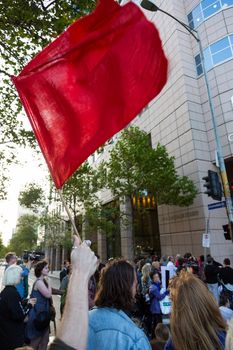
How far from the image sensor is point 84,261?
4.37 ft

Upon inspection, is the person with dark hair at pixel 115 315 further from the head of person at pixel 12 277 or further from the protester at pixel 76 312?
the head of person at pixel 12 277

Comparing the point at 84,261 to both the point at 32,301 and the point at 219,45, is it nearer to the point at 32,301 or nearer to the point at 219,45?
the point at 32,301

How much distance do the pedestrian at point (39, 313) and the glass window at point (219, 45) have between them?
20.1m

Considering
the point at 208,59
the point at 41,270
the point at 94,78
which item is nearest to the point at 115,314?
the point at 94,78

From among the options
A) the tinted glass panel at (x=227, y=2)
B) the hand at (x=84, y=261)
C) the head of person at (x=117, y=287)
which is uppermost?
the tinted glass panel at (x=227, y=2)

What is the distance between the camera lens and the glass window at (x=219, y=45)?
19.7 meters

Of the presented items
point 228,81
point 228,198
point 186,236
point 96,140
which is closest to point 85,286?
point 96,140

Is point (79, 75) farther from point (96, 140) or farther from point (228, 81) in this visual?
point (228, 81)

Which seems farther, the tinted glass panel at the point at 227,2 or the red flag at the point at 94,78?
the tinted glass panel at the point at 227,2

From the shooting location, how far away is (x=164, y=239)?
21.5 meters

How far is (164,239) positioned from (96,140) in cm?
1985

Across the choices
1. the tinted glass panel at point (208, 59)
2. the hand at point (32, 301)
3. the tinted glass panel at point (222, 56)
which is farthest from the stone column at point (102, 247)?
the hand at point (32, 301)

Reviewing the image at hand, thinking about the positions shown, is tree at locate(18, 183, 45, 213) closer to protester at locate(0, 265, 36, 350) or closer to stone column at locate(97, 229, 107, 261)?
stone column at locate(97, 229, 107, 261)

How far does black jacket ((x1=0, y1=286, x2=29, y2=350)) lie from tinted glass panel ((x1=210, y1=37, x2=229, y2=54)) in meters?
21.0
